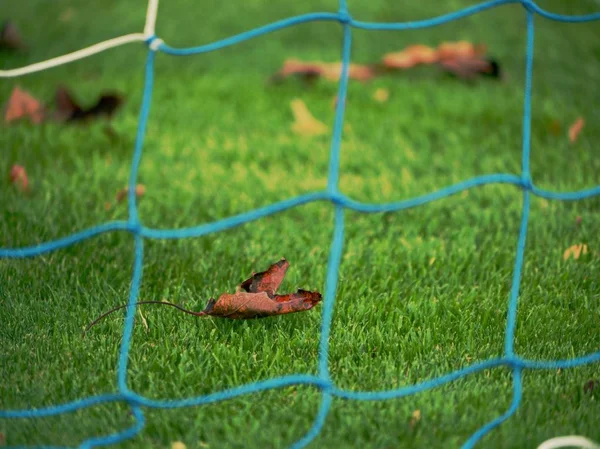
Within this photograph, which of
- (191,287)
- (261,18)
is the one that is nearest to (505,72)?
(261,18)

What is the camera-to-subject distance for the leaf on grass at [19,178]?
7.00 feet

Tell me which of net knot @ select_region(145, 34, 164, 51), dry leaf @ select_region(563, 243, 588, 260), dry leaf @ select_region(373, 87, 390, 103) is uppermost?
net knot @ select_region(145, 34, 164, 51)

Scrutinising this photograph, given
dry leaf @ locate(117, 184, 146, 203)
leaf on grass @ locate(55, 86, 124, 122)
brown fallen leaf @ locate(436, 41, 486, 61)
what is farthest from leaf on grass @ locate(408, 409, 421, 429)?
brown fallen leaf @ locate(436, 41, 486, 61)

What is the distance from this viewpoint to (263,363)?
143 cm

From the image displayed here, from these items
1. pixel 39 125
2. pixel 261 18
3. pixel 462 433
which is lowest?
pixel 462 433

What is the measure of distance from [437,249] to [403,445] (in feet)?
2.33

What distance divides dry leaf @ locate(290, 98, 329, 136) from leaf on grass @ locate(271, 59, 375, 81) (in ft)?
0.99

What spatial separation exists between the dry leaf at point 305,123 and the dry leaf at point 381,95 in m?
0.29

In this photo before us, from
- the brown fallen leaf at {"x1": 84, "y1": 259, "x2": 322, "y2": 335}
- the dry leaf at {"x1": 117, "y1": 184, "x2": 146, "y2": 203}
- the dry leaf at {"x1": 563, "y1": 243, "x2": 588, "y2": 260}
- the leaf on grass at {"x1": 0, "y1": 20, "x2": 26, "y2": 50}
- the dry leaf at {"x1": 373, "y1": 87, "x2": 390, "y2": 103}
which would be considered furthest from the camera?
the leaf on grass at {"x1": 0, "y1": 20, "x2": 26, "y2": 50}

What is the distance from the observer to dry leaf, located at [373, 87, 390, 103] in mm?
2937

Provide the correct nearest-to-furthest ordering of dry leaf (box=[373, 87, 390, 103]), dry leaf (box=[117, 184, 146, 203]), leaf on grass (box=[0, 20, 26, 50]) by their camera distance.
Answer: dry leaf (box=[117, 184, 146, 203]) → dry leaf (box=[373, 87, 390, 103]) → leaf on grass (box=[0, 20, 26, 50])

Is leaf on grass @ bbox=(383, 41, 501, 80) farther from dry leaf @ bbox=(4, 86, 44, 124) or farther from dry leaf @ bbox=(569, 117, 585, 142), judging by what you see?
dry leaf @ bbox=(4, 86, 44, 124)

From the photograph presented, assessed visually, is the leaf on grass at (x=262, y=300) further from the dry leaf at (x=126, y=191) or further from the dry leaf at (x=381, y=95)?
the dry leaf at (x=381, y=95)

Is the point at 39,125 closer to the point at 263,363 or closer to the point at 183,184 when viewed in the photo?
the point at 183,184
